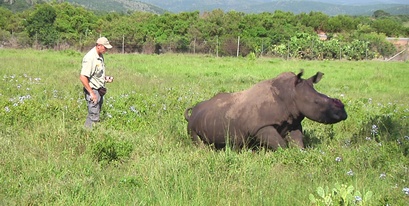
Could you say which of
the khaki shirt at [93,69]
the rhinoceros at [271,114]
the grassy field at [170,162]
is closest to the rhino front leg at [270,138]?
the rhinoceros at [271,114]

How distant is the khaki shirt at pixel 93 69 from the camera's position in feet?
27.1

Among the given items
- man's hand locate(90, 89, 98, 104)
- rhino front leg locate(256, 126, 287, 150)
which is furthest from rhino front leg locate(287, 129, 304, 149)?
man's hand locate(90, 89, 98, 104)

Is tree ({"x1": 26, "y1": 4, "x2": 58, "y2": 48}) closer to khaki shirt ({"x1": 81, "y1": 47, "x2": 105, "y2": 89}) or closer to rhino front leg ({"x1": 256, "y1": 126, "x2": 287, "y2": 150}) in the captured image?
khaki shirt ({"x1": 81, "y1": 47, "x2": 105, "y2": 89})

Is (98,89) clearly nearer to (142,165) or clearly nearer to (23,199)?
(142,165)

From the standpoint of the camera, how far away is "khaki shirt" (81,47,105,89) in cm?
825

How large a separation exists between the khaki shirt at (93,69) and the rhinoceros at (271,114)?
2172mm

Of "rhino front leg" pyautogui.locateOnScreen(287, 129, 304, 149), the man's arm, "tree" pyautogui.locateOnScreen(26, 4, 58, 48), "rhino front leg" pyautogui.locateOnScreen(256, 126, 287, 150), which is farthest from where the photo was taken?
"tree" pyautogui.locateOnScreen(26, 4, 58, 48)

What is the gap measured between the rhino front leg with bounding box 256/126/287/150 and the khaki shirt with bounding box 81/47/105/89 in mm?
3149

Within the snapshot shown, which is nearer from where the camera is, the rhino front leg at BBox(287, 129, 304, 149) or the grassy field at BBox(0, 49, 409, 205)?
the grassy field at BBox(0, 49, 409, 205)

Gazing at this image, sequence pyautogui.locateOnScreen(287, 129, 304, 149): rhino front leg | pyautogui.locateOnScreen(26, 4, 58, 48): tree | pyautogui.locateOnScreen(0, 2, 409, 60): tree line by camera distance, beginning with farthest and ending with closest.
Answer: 1. pyautogui.locateOnScreen(26, 4, 58, 48): tree
2. pyautogui.locateOnScreen(0, 2, 409, 60): tree line
3. pyautogui.locateOnScreen(287, 129, 304, 149): rhino front leg

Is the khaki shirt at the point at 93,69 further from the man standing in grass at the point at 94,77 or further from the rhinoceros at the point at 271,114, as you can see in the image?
the rhinoceros at the point at 271,114

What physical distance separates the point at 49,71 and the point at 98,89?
Answer: 32.5 feet

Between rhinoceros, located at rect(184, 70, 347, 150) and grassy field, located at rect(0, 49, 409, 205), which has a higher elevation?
rhinoceros, located at rect(184, 70, 347, 150)

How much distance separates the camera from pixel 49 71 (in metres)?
17.7
